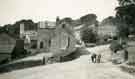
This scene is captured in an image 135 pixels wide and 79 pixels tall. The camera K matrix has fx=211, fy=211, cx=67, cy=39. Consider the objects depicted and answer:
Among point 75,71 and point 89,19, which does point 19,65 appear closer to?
point 75,71

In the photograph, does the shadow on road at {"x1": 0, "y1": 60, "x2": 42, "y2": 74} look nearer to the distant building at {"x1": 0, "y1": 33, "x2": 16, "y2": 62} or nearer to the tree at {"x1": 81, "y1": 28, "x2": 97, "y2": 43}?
the distant building at {"x1": 0, "y1": 33, "x2": 16, "y2": 62}

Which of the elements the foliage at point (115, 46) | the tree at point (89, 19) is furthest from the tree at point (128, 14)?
the tree at point (89, 19)

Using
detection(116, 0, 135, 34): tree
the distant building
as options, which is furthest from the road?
detection(116, 0, 135, 34): tree

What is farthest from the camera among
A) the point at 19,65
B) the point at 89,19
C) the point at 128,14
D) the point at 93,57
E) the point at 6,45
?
the point at 6,45

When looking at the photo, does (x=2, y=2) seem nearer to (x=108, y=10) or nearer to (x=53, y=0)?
(x=53, y=0)

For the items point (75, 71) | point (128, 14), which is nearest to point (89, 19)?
point (128, 14)

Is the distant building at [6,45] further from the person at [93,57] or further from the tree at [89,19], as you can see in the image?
the person at [93,57]

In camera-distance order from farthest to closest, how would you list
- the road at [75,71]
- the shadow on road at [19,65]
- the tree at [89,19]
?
the shadow on road at [19,65], the tree at [89,19], the road at [75,71]
